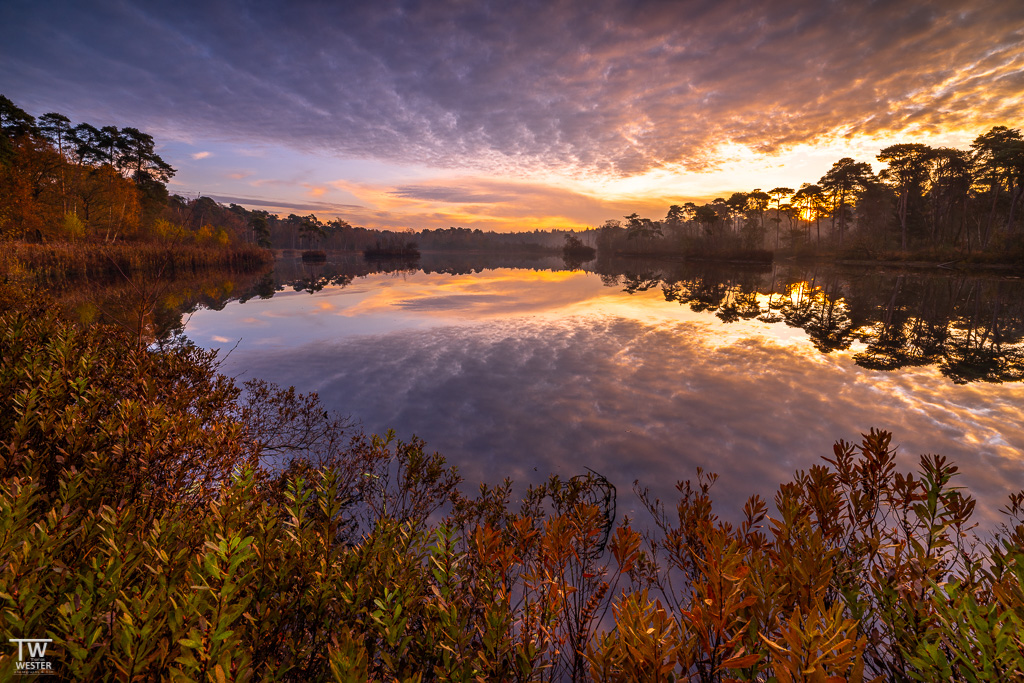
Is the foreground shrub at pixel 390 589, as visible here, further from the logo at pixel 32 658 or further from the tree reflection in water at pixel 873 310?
the tree reflection in water at pixel 873 310

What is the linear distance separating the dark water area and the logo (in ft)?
16.3

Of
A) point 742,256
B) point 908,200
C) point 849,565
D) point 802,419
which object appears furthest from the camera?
point 742,256

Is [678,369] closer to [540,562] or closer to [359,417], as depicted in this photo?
[359,417]

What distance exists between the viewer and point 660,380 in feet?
35.0

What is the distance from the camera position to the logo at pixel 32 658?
4.66 feet

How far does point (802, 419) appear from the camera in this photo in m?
8.15

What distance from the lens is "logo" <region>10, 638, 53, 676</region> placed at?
4.66ft

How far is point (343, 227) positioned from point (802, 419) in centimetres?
15840

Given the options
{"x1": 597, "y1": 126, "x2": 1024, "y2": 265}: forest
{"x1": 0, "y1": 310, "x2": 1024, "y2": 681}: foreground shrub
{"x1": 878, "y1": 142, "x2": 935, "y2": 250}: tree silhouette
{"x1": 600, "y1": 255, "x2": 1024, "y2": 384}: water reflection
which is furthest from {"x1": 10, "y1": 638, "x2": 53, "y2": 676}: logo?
{"x1": 878, "y1": 142, "x2": 935, "y2": 250}: tree silhouette

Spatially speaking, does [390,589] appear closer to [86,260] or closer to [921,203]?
[86,260]

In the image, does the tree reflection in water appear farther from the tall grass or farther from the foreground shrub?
the foreground shrub

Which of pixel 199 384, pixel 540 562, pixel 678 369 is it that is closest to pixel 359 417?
pixel 199 384

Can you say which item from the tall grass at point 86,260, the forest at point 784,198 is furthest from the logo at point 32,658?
the forest at point 784,198

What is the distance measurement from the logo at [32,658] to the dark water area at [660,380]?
497 cm
